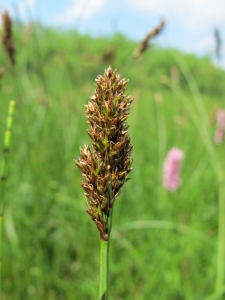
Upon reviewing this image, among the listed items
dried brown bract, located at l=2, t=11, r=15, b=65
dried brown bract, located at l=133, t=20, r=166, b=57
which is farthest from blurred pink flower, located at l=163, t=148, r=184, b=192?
dried brown bract, located at l=2, t=11, r=15, b=65

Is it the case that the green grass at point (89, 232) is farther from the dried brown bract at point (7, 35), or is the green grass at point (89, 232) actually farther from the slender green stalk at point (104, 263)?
the slender green stalk at point (104, 263)

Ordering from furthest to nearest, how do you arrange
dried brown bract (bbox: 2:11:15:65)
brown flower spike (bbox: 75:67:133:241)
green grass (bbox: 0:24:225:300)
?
green grass (bbox: 0:24:225:300) < dried brown bract (bbox: 2:11:15:65) < brown flower spike (bbox: 75:67:133:241)

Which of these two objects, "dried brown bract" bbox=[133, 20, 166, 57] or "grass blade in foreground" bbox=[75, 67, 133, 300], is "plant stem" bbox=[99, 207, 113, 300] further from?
"dried brown bract" bbox=[133, 20, 166, 57]

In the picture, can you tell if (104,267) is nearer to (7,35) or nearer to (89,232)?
(7,35)

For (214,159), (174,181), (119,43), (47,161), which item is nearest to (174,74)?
(174,181)

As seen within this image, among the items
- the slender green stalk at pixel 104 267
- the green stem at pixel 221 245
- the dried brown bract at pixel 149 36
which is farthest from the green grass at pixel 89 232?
the slender green stalk at pixel 104 267

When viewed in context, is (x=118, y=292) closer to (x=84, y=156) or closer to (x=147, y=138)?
(x=84, y=156)
